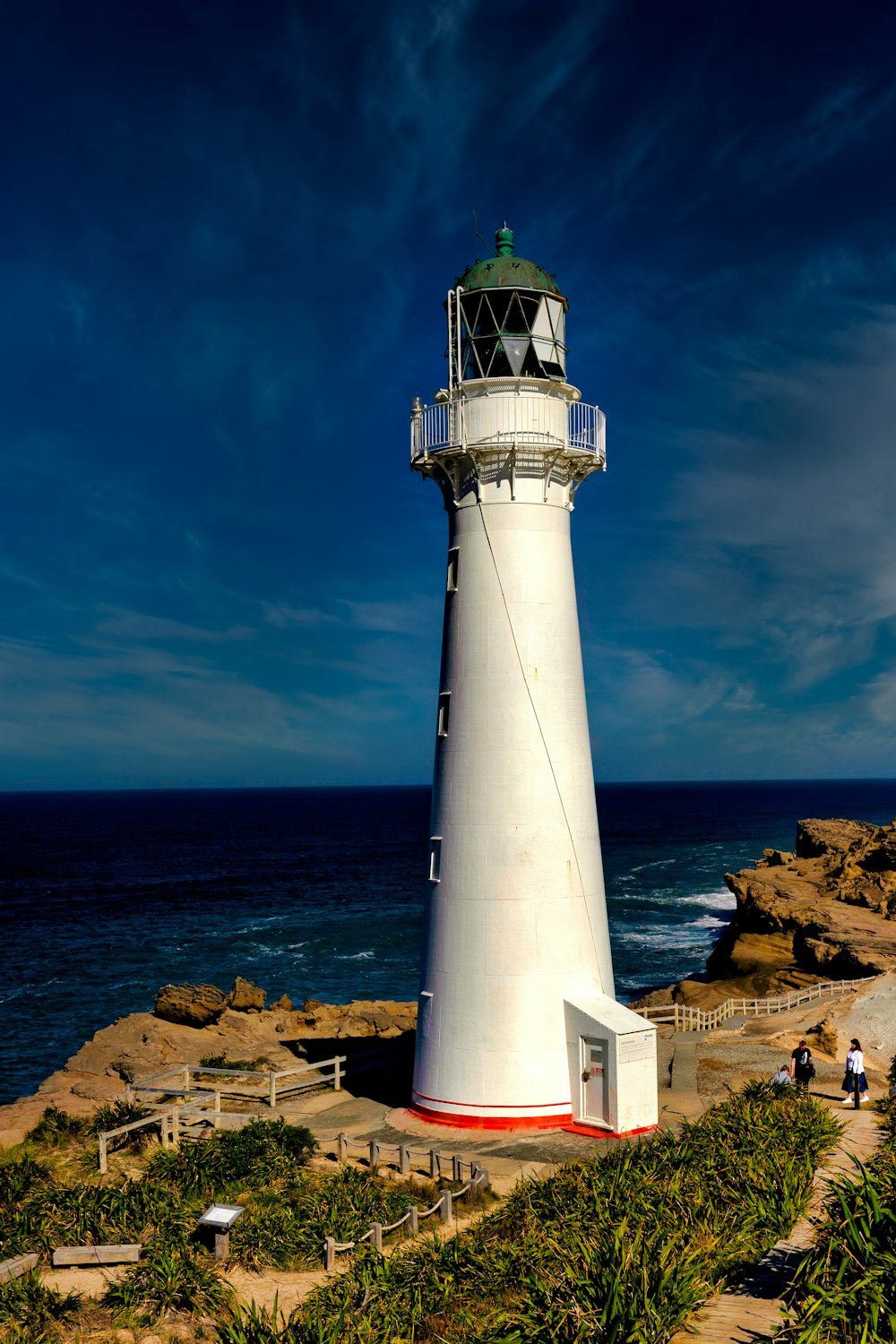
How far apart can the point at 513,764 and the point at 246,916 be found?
47.6 meters

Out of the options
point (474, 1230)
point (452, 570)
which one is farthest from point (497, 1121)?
point (452, 570)

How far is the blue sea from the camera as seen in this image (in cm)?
4159

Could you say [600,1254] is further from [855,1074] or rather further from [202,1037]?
[202,1037]

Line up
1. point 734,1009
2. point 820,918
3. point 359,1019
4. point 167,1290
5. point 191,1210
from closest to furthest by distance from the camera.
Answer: point 167,1290, point 191,1210, point 734,1009, point 359,1019, point 820,918

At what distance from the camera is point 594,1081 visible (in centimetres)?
→ 1644

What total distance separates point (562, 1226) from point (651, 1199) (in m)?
1.00

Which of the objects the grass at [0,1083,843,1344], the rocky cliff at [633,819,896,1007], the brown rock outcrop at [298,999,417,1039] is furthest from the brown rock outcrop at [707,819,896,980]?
the grass at [0,1083,843,1344]

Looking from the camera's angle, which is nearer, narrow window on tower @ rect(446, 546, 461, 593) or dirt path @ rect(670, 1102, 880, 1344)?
dirt path @ rect(670, 1102, 880, 1344)

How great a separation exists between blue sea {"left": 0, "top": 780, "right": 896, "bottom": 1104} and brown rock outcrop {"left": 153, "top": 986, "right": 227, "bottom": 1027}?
12.9 feet

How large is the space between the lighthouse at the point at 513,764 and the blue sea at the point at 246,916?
18.3 m

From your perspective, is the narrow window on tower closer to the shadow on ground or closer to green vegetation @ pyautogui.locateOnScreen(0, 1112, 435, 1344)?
the shadow on ground

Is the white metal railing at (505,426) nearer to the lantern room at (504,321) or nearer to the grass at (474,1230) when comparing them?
the lantern room at (504,321)

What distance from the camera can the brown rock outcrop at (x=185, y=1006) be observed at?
103ft

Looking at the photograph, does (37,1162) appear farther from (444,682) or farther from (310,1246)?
(444,682)
